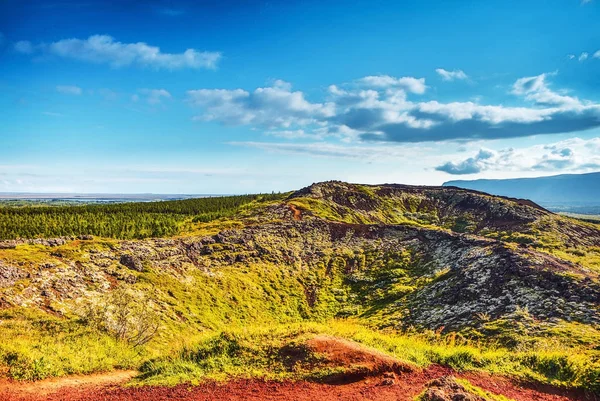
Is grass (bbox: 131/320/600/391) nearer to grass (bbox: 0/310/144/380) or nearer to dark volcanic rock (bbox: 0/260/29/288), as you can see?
grass (bbox: 0/310/144/380)

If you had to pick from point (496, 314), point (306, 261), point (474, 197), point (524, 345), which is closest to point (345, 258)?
point (306, 261)

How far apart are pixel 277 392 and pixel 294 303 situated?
37.2 m

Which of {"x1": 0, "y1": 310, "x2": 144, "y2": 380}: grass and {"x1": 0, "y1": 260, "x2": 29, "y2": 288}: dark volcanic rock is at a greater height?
{"x1": 0, "y1": 260, "x2": 29, "y2": 288}: dark volcanic rock

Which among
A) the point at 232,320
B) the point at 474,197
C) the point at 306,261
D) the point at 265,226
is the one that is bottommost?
the point at 232,320

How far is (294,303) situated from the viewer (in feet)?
177

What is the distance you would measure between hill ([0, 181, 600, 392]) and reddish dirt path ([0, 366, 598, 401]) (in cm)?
83

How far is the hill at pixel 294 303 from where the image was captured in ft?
67.8

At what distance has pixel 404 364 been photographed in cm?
1995

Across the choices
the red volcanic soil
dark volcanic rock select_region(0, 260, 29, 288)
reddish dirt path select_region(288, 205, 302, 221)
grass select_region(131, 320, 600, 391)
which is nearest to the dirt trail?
the red volcanic soil

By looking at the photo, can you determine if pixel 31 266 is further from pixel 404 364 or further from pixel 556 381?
pixel 556 381

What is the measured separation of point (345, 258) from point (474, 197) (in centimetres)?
8959

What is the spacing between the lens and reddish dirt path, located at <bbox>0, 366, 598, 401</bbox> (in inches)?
667

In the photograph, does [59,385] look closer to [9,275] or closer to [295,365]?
[295,365]

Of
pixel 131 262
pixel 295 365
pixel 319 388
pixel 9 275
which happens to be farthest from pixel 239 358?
pixel 131 262
